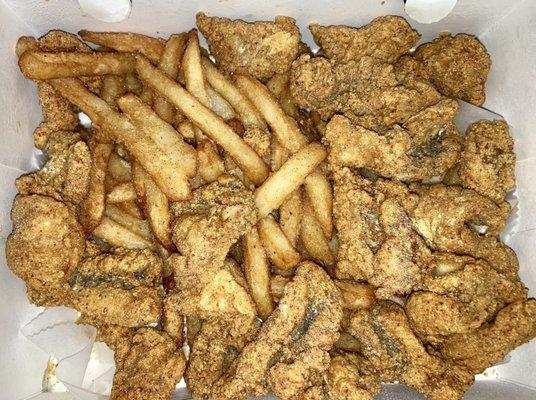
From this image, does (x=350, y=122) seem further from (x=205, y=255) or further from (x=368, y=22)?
(x=205, y=255)

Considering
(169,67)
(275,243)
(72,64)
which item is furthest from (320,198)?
(72,64)

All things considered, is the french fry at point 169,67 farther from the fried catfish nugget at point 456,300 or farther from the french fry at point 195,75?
the fried catfish nugget at point 456,300

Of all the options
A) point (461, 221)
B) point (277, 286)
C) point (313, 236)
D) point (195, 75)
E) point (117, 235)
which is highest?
point (461, 221)

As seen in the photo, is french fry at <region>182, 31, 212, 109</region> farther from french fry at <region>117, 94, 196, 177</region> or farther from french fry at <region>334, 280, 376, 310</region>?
french fry at <region>334, 280, 376, 310</region>

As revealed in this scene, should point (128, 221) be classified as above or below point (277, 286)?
below

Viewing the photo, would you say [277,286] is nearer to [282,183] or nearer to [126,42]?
[282,183]

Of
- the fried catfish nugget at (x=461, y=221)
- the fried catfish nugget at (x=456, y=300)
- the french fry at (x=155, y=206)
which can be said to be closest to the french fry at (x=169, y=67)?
the french fry at (x=155, y=206)

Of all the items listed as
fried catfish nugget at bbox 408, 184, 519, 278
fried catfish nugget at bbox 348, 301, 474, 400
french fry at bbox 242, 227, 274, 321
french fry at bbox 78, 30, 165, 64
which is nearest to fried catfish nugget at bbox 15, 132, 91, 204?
french fry at bbox 78, 30, 165, 64
